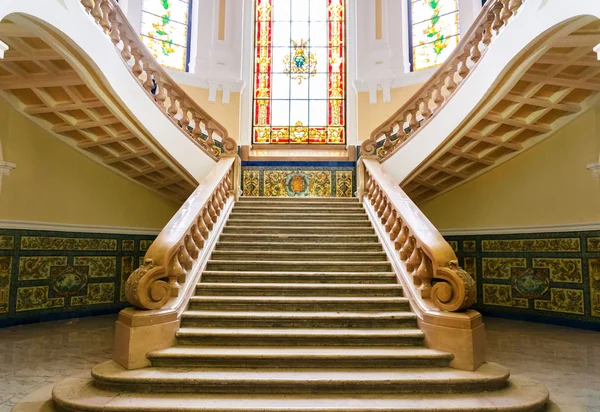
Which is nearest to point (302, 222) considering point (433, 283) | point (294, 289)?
point (294, 289)

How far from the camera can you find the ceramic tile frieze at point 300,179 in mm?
9094

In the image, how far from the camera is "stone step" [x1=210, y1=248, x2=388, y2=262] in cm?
502

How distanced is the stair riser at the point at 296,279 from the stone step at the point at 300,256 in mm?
495

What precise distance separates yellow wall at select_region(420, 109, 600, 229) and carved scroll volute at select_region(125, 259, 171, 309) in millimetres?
5552

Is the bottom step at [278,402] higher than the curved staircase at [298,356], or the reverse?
the curved staircase at [298,356]

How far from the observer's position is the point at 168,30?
9.78 meters

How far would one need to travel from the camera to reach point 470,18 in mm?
8828

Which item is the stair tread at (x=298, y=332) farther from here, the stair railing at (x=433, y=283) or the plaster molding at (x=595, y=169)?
the plaster molding at (x=595, y=169)

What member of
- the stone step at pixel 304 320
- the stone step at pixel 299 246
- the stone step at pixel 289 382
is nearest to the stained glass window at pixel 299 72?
the stone step at pixel 299 246

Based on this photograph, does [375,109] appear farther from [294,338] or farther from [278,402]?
[278,402]

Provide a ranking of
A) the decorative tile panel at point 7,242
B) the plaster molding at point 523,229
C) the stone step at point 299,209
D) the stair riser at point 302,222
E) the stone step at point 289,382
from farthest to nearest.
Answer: the stone step at point 299,209
the stair riser at point 302,222
the plaster molding at point 523,229
the decorative tile panel at point 7,242
the stone step at point 289,382

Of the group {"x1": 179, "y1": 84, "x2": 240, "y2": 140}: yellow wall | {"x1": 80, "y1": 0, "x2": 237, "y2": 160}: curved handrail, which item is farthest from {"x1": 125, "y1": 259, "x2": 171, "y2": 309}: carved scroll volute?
{"x1": 179, "y1": 84, "x2": 240, "y2": 140}: yellow wall

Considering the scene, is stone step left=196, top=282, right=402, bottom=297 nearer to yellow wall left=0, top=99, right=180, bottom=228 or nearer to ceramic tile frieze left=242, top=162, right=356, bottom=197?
yellow wall left=0, top=99, right=180, bottom=228

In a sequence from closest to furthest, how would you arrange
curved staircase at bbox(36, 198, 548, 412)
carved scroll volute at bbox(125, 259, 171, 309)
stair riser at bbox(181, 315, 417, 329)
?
curved staircase at bbox(36, 198, 548, 412) < carved scroll volute at bbox(125, 259, 171, 309) < stair riser at bbox(181, 315, 417, 329)
